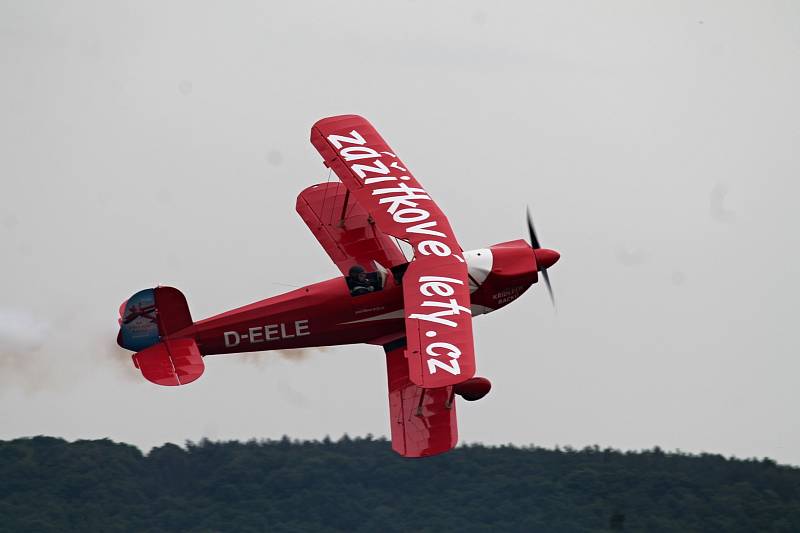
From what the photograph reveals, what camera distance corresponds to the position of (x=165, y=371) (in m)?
29.2

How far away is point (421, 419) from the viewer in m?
28.0

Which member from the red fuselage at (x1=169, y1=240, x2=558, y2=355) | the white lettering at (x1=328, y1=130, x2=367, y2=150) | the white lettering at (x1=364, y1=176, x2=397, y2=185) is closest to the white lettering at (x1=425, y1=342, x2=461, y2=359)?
the red fuselage at (x1=169, y1=240, x2=558, y2=355)

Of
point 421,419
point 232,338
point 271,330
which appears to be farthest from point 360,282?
point 421,419

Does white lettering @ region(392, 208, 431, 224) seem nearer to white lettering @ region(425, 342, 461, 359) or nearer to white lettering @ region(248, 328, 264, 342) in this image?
white lettering @ region(248, 328, 264, 342)

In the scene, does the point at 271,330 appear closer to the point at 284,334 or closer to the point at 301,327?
the point at 284,334

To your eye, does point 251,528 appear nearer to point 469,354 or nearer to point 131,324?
point 131,324

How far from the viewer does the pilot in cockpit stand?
29344 millimetres

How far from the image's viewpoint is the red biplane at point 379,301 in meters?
28.0

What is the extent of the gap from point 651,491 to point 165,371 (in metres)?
22.2

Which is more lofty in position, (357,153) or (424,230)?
(357,153)

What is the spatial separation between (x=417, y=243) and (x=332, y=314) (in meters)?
2.04

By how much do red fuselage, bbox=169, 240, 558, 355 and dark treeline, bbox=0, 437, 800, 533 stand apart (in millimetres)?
16424

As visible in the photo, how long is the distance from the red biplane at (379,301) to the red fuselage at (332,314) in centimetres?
2

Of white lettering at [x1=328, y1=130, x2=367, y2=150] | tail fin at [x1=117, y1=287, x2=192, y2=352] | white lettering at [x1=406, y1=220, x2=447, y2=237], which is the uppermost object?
white lettering at [x1=328, y1=130, x2=367, y2=150]
